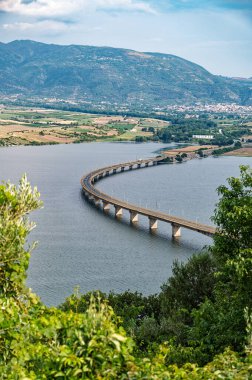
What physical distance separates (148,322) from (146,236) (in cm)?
3561

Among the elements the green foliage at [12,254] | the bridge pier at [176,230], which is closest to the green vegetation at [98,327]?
the green foliage at [12,254]

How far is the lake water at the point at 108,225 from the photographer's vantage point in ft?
143

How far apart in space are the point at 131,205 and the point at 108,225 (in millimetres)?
6317

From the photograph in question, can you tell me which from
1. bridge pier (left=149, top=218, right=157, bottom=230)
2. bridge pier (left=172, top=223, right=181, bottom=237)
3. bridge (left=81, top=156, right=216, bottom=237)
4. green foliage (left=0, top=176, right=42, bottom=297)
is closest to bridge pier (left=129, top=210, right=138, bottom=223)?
bridge (left=81, top=156, right=216, bottom=237)

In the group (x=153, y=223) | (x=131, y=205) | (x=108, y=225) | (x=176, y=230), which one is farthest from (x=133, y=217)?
(x=176, y=230)

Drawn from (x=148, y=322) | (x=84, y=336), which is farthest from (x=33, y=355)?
(x=148, y=322)

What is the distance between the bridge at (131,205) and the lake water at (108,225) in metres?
1.20

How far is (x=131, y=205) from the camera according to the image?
7194cm

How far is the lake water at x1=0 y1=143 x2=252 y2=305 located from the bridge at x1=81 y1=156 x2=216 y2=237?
120 centimetres

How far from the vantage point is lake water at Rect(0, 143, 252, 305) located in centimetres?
4350

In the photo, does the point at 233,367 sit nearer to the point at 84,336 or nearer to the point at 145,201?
the point at 84,336

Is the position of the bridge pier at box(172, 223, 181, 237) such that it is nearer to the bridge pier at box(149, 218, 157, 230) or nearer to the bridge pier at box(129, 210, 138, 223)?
the bridge pier at box(149, 218, 157, 230)

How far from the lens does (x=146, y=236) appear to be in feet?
199

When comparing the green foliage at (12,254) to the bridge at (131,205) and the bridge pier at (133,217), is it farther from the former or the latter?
the bridge pier at (133,217)
